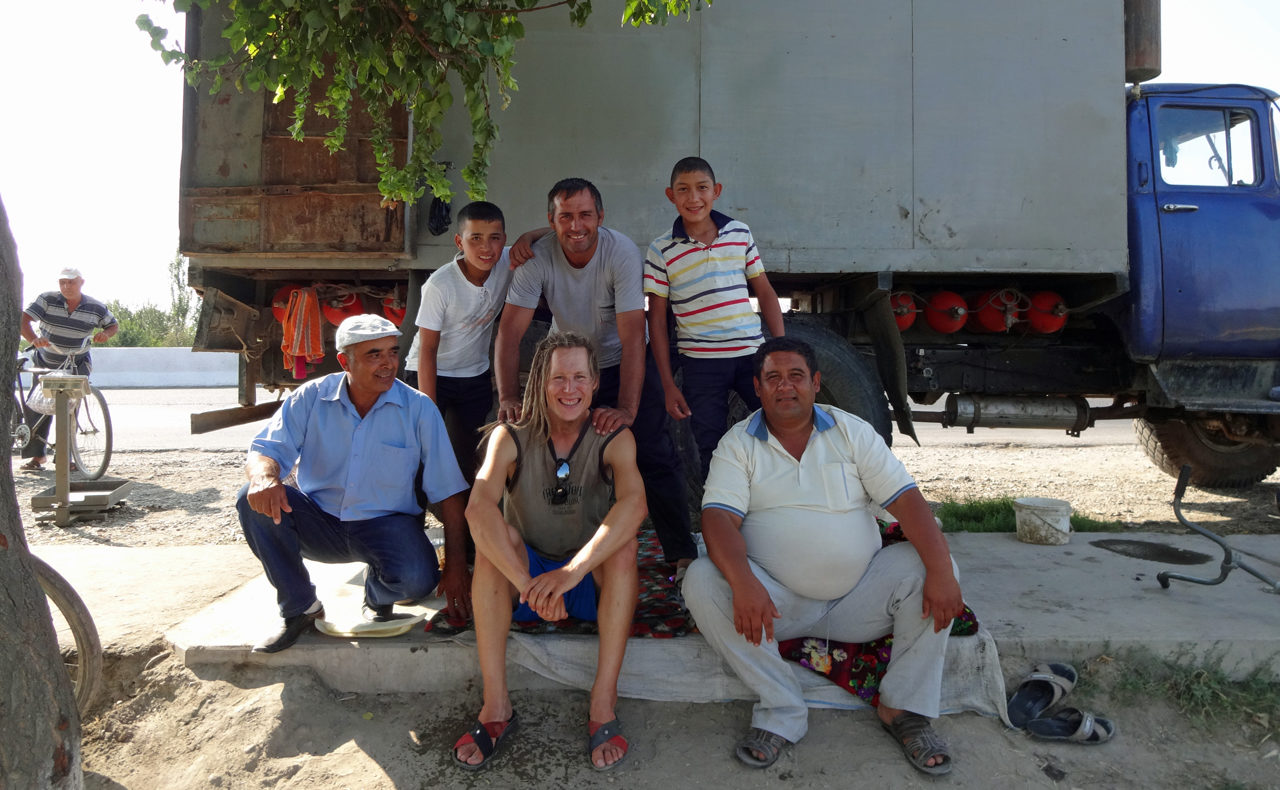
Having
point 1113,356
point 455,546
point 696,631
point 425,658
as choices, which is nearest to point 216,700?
point 425,658

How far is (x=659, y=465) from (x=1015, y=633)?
4.60 feet

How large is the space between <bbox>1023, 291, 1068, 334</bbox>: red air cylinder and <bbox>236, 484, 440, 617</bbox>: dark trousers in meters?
3.63

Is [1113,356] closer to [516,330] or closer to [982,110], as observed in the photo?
[982,110]

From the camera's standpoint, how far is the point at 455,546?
283 cm

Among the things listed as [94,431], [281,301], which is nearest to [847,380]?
[281,301]

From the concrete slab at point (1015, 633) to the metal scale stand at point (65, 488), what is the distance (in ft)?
8.15

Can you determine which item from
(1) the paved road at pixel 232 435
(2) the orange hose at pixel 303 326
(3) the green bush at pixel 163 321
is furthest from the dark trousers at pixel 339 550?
(3) the green bush at pixel 163 321

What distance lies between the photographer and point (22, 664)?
1896mm

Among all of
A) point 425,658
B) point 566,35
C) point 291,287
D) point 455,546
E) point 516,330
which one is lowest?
point 425,658

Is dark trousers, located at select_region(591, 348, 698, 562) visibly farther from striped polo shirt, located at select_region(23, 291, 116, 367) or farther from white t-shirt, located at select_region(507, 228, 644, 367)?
striped polo shirt, located at select_region(23, 291, 116, 367)

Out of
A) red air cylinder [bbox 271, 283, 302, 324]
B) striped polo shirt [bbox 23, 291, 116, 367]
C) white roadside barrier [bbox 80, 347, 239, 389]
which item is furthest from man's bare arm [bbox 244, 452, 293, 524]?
white roadside barrier [bbox 80, 347, 239, 389]

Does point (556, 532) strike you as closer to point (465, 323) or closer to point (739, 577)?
point (739, 577)

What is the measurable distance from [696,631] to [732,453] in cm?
66

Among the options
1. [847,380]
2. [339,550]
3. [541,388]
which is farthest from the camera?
[847,380]
